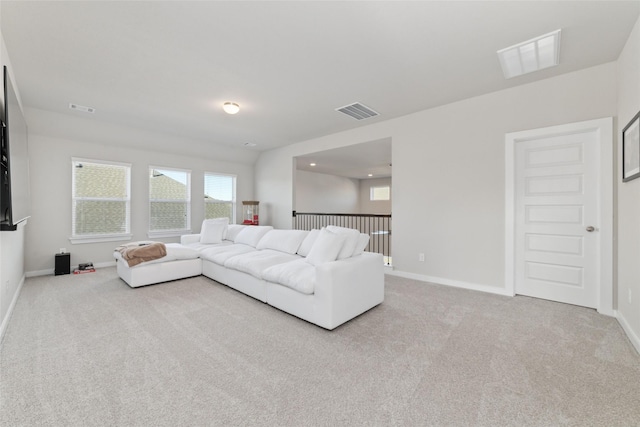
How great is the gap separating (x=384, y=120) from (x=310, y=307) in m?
→ 3.51

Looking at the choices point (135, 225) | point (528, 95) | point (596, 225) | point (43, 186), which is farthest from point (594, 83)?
point (43, 186)

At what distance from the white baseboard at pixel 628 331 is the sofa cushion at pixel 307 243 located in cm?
317

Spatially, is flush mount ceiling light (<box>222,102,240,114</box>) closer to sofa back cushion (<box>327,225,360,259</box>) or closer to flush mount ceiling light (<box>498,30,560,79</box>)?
sofa back cushion (<box>327,225,360,259</box>)

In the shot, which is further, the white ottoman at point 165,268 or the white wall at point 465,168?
the white ottoman at point 165,268

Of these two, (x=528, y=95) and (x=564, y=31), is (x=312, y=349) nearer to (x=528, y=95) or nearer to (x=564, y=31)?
(x=564, y=31)

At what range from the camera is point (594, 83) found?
116 inches

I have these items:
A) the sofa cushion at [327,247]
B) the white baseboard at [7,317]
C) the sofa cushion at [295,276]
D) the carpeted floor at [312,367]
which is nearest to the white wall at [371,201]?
the carpeted floor at [312,367]

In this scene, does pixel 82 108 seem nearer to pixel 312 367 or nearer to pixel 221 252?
pixel 221 252

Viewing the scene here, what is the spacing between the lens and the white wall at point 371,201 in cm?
1122

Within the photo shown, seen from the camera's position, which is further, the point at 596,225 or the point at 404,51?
the point at 596,225

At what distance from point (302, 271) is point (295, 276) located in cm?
13

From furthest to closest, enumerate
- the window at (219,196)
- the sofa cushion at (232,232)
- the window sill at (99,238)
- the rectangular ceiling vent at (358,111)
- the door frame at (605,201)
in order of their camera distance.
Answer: the window at (219,196) < the sofa cushion at (232,232) < the window sill at (99,238) < the rectangular ceiling vent at (358,111) < the door frame at (605,201)

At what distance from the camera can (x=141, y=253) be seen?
3783 millimetres

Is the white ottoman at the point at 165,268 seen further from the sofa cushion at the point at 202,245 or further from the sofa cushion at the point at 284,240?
the sofa cushion at the point at 284,240
